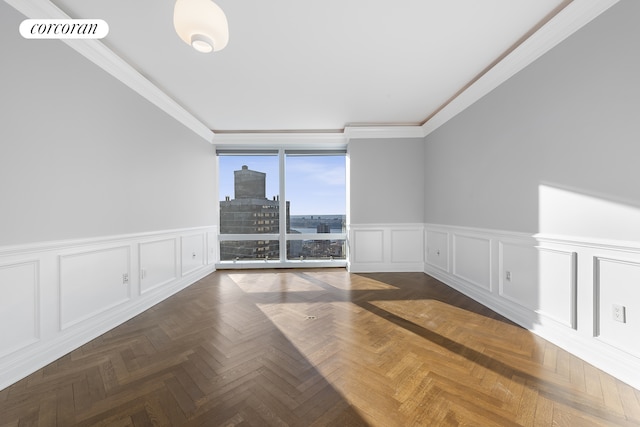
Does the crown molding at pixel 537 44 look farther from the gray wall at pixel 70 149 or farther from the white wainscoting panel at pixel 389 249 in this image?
the gray wall at pixel 70 149

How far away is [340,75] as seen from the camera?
287 cm

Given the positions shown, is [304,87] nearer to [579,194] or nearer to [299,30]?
[299,30]

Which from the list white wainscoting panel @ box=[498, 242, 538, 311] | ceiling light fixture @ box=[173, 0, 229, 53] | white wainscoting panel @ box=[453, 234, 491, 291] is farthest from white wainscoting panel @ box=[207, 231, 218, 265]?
white wainscoting panel @ box=[498, 242, 538, 311]

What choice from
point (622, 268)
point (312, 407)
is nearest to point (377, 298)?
point (312, 407)

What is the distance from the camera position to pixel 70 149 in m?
2.08

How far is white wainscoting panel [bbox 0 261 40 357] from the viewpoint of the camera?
1633 millimetres

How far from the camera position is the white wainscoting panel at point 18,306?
1633 mm

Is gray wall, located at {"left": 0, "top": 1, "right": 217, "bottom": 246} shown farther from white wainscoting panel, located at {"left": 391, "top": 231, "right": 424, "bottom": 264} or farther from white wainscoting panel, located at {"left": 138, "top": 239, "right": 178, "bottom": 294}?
white wainscoting panel, located at {"left": 391, "top": 231, "right": 424, "bottom": 264}

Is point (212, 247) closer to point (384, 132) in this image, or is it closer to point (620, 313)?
point (384, 132)

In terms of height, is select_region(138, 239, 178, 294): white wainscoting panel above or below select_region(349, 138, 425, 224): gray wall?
below

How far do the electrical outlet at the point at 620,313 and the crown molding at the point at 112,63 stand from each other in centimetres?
481

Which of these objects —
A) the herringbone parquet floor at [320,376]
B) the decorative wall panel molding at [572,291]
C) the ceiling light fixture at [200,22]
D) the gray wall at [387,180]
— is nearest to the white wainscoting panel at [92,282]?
the herringbone parquet floor at [320,376]

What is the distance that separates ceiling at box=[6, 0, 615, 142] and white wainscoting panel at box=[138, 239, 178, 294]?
1.97 m

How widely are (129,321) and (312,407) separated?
2.34 m
